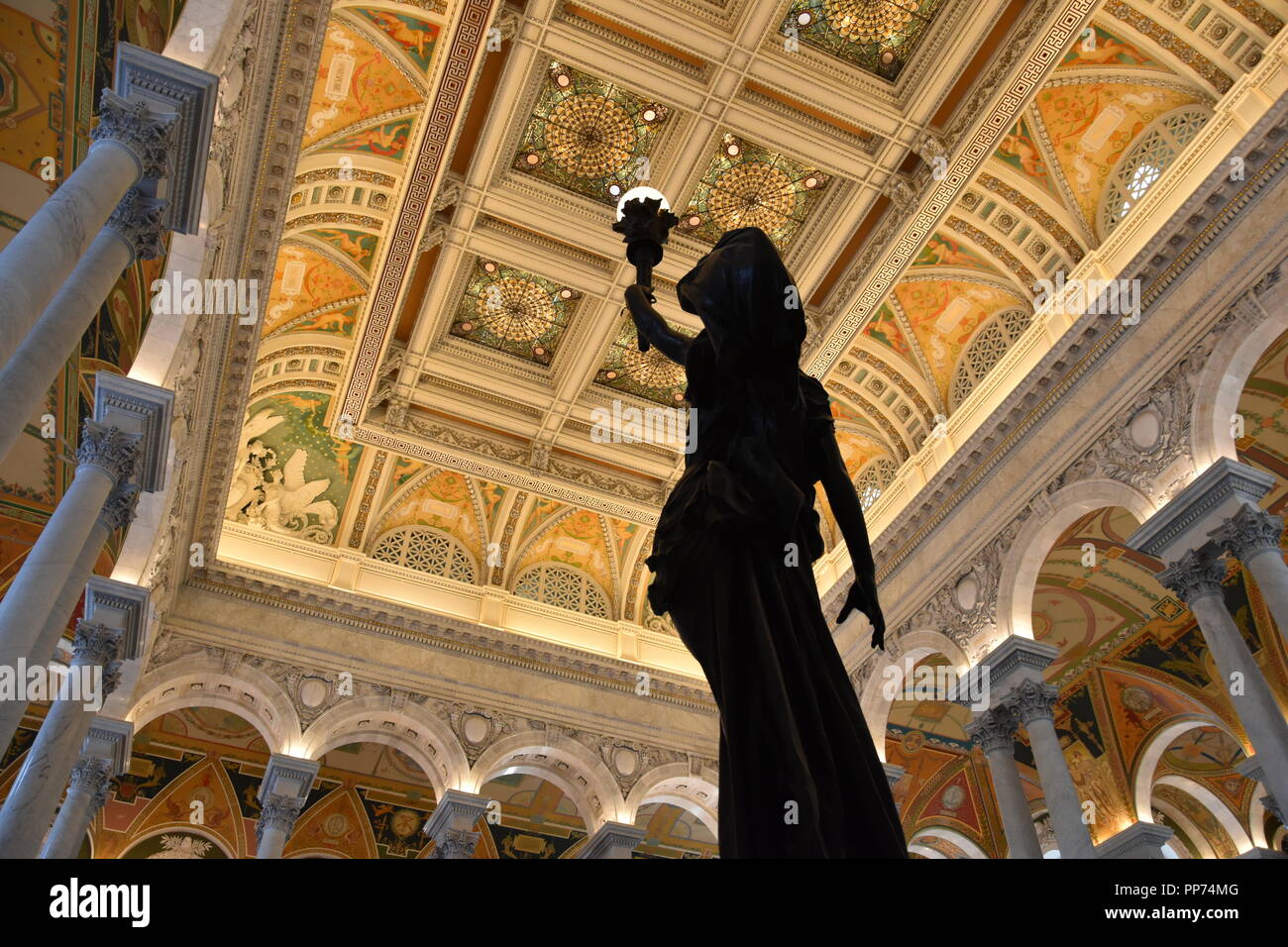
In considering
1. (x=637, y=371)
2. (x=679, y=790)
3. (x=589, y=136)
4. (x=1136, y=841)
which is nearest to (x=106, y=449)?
(x=589, y=136)

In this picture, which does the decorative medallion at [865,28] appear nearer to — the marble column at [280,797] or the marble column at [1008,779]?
the marble column at [1008,779]

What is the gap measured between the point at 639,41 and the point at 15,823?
869 centimetres

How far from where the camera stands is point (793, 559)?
6.84 feet

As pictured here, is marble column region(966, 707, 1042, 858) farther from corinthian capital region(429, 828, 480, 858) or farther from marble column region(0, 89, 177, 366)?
marble column region(0, 89, 177, 366)

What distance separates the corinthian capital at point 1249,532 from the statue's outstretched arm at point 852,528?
6657 millimetres

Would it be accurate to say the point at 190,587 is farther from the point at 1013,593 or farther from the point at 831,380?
the point at 1013,593

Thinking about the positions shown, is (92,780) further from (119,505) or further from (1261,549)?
(1261,549)

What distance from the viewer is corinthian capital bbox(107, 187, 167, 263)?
5539mm

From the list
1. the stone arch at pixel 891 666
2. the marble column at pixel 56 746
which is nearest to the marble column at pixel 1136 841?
the stone arch at pixel 891 666

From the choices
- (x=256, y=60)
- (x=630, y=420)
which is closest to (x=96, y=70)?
(x=256, y=60)

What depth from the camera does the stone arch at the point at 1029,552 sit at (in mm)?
Answer: 9398

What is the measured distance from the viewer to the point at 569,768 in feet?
43.8

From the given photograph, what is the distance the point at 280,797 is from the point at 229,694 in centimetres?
156
